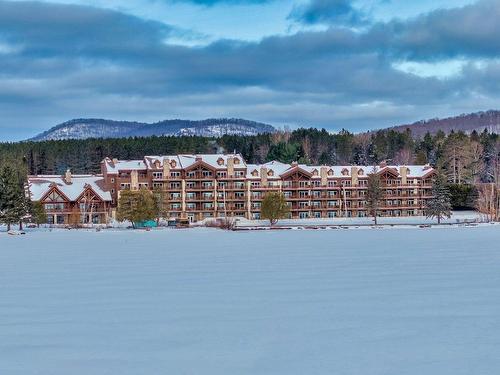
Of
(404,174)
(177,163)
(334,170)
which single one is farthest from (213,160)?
(404,174)

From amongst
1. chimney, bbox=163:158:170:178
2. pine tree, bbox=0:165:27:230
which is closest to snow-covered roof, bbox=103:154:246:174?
chimney, bbox=163:158:170:178

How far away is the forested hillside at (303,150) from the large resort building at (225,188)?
1782 centimetres

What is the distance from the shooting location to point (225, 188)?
86875 millimetres

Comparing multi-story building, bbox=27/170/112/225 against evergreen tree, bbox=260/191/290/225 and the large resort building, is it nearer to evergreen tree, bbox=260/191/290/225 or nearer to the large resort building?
the large resort building

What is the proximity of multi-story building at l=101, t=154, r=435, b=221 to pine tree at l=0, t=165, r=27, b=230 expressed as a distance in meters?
20.3

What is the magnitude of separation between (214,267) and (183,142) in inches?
3987

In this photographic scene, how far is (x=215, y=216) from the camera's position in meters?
86.8

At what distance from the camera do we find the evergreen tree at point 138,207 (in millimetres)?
71812

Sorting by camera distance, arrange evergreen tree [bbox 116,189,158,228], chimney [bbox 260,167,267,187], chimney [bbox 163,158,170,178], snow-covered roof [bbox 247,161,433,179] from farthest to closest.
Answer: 1. snow-covered roof [bbox 247,161,433,179]
2. chimney [bbox 260,167,267,187]
3. chimney [bbox 163,158,170,178]
4. evergreen tree [bbox 116,189,158,228]

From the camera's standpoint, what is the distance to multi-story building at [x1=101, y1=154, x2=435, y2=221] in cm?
8638

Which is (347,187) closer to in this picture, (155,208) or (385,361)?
(155,208)

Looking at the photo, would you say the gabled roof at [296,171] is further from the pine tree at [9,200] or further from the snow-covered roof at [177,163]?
the pine tree at [9,200]

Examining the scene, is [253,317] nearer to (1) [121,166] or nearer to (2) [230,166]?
(2) [230,166]

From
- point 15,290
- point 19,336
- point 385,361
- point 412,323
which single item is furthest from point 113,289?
point 385,361
